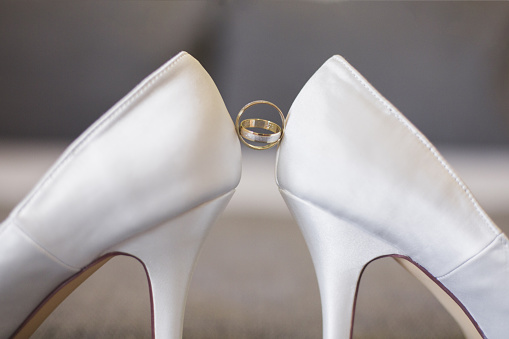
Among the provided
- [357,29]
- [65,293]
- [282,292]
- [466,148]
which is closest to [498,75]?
[466,148]

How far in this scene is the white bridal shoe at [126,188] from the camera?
1.27 feet

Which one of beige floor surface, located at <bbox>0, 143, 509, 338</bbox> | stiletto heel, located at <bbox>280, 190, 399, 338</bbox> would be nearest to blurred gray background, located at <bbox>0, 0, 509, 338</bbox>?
beige floor surface, located at <bbox>0, 143, 509, 338</bbox>

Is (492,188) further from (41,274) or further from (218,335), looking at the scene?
(41,274)

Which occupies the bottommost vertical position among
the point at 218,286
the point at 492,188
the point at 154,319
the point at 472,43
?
the point at 492,188

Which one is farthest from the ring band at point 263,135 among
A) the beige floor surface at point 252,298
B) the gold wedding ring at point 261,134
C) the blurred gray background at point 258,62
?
the blurred gray background at point 258,62

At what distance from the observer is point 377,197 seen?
416 mm

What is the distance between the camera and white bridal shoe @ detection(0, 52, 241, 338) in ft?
1.27

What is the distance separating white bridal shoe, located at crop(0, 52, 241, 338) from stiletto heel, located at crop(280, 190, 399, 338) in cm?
9

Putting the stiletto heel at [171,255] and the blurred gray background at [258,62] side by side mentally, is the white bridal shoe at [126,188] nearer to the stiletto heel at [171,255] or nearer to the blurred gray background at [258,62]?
the stiletto heel at [171,255]

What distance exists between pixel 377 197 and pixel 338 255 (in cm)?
8

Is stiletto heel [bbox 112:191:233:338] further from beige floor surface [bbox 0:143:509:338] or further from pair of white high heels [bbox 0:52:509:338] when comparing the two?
beige floor surface [bbox 0:143:509:338]

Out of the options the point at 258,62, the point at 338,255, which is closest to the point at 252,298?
the point at 338,255

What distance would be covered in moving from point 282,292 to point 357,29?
958 mm

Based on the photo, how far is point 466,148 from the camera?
1.53 meters
